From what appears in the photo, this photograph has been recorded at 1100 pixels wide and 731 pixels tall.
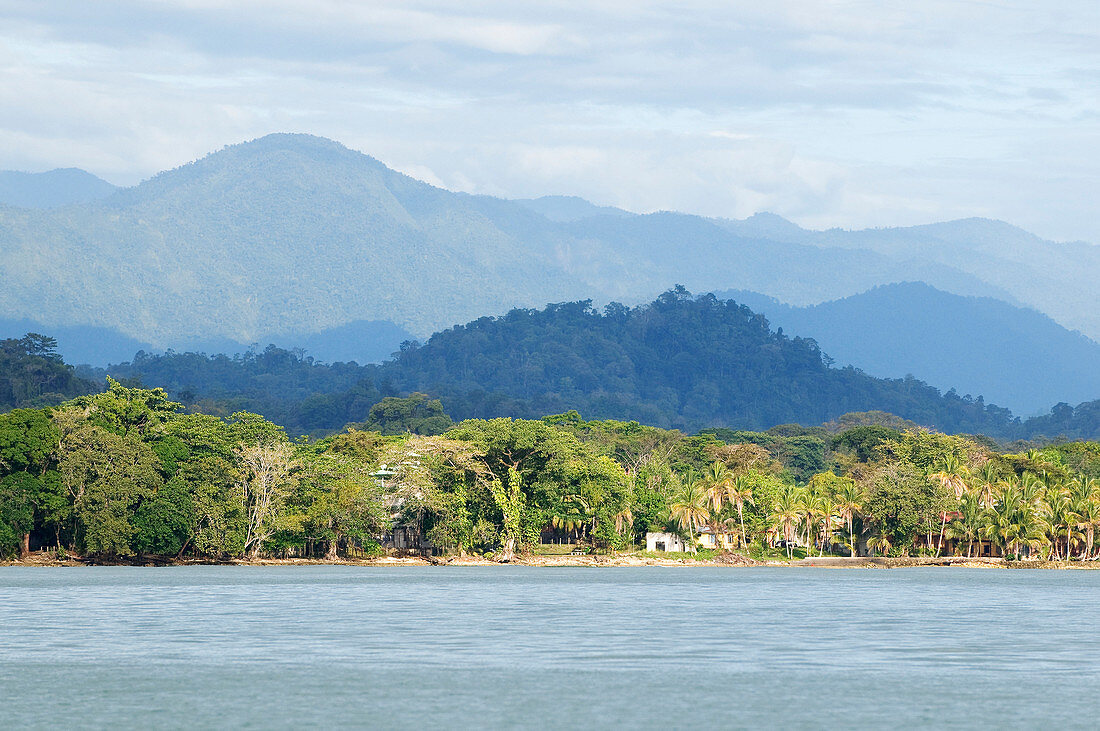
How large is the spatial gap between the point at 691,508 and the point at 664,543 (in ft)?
18.2

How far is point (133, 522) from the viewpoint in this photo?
7394 centimetres

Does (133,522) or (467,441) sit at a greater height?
(467,441)

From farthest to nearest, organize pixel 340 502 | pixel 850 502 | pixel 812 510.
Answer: pixel 850 502, pixel 812 510, pixel 340 502

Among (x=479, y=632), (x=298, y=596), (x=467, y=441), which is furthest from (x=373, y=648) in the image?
(x=467, y=441)

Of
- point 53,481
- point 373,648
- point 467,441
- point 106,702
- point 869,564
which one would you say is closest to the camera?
point 106,702

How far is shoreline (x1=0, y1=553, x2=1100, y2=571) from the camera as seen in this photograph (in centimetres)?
7750

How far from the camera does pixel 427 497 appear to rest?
261 ft

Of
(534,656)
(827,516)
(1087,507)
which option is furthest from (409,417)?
(534,656)

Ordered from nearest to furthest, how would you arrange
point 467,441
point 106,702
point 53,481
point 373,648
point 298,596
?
point 106,702 < point 373,648 < point 298,596 < point 53,481 < point 467,441

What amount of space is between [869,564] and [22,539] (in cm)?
5175

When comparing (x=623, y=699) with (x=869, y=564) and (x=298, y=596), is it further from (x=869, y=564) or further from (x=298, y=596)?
(x=869, y=564)

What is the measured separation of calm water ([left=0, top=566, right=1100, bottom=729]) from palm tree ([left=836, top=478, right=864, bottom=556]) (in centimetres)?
2608

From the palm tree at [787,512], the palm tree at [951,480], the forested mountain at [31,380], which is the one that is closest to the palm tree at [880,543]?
the palm tree at [951,480]

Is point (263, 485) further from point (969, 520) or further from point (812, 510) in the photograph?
point (969, 520)
